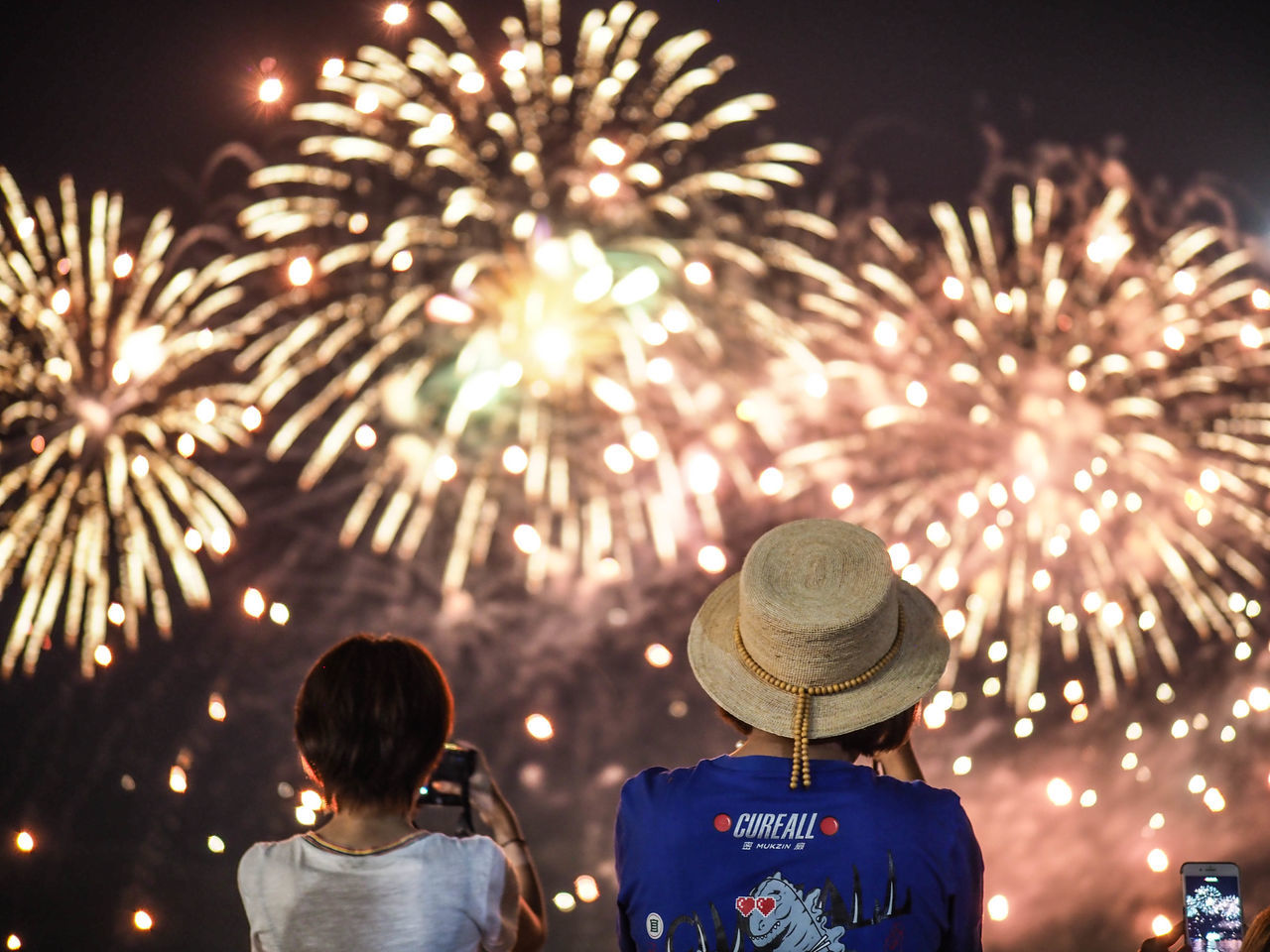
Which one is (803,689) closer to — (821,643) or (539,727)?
(821,643)

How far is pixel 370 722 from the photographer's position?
5.10 ft

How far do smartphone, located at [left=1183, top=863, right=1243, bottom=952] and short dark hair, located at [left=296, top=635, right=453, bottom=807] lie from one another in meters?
1.18

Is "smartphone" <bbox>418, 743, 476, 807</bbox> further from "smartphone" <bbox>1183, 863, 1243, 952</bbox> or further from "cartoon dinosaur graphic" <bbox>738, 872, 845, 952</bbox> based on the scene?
"smartphone" <bbox>1183, 863, 1243, 952</bbox>

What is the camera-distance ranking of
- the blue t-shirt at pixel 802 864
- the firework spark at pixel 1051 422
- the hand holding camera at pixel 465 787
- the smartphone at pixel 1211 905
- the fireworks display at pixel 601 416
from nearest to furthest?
the blue t-shirt at pixel 802 864 < the hand holding camera at pixel 465 787 < the smartphone at pixel 1211 905 < the fireworks display at pixel 601 416 < the firework spark at pixel 1051 422

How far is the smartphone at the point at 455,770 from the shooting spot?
1.76 metres

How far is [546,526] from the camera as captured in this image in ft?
15.1

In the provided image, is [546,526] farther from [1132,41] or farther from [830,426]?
[1132,41]

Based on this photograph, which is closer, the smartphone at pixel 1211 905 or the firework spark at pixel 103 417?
the smartphone at pixel 1211 905

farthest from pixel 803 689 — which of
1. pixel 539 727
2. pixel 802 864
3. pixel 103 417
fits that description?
pixel 103 417

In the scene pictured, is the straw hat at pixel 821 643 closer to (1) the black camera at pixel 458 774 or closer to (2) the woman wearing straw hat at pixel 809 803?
(2) the woman wearing straw hat at pixel 809 803

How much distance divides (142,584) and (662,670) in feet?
6.30

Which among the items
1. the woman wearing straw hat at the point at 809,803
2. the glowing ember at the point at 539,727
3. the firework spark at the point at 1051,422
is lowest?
the woman wearing straw hat at the point at 809,803

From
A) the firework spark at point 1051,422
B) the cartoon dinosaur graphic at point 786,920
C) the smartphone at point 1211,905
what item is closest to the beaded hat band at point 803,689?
the cartoon dinosaur graphic at point 786,920

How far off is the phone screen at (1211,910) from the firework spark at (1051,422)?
2.57 m
